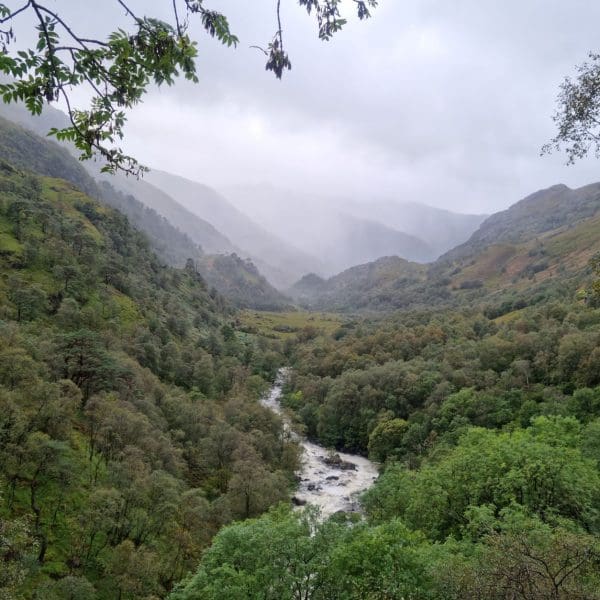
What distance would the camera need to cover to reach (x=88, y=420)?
163 ft

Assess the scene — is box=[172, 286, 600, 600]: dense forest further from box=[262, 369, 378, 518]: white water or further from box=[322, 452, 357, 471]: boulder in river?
box=[322, 452, 357, 471]: boulder in river

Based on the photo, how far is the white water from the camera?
59.5 m

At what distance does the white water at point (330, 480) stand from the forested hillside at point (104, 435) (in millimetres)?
3891

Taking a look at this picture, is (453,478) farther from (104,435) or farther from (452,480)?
(104,435)

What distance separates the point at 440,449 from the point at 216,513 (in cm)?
3123

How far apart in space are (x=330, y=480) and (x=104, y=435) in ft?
116

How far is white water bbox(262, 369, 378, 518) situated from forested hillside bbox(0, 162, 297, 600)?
389 cm

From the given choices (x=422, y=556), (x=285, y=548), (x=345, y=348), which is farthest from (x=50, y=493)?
(x=345, y=348)

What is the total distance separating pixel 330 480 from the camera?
6756 cm

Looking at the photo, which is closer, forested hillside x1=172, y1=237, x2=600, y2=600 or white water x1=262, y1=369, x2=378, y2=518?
forested hillside x1=172, y1=237, x2=600, y2=600

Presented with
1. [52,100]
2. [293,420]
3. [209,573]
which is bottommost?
[293,420]

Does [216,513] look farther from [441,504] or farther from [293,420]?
[293,420]

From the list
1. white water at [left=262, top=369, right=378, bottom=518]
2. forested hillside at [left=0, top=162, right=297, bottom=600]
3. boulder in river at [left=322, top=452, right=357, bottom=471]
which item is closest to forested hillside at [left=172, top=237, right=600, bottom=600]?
white water at [left=262, top=369, right=378, bottom=518]

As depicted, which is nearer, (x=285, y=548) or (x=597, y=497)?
(x=285, y=548)
